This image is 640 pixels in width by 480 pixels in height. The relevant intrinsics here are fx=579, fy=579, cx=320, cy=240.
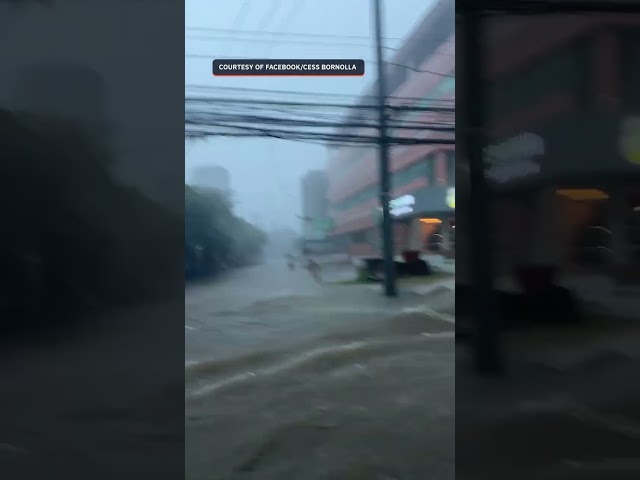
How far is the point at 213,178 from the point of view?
6.93 ft

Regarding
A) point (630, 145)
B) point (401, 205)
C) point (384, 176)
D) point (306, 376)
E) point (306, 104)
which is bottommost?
point (306, 376)

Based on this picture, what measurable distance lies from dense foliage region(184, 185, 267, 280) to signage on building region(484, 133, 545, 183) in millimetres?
894

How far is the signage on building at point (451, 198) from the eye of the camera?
2133 mm

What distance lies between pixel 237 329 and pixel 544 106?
4.67 ft

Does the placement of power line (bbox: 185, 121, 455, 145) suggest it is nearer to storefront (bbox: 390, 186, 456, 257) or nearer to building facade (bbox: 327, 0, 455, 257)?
building facade (bbox: 327, 0, 455, 257)

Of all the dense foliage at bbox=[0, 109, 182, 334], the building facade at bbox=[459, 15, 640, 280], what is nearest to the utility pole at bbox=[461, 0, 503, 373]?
the building facade at bbox=[459, 15, 640, 280]

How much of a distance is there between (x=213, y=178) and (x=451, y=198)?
876mm

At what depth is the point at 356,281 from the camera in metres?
2.16

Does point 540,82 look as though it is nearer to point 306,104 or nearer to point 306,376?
point 306,104

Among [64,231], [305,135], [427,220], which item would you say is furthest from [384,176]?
[64,231]

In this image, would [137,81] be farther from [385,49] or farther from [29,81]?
[385,49]

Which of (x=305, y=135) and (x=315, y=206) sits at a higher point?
(x=305, y=135)

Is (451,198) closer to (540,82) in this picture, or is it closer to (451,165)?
(451,165)

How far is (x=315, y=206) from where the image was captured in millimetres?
2176
